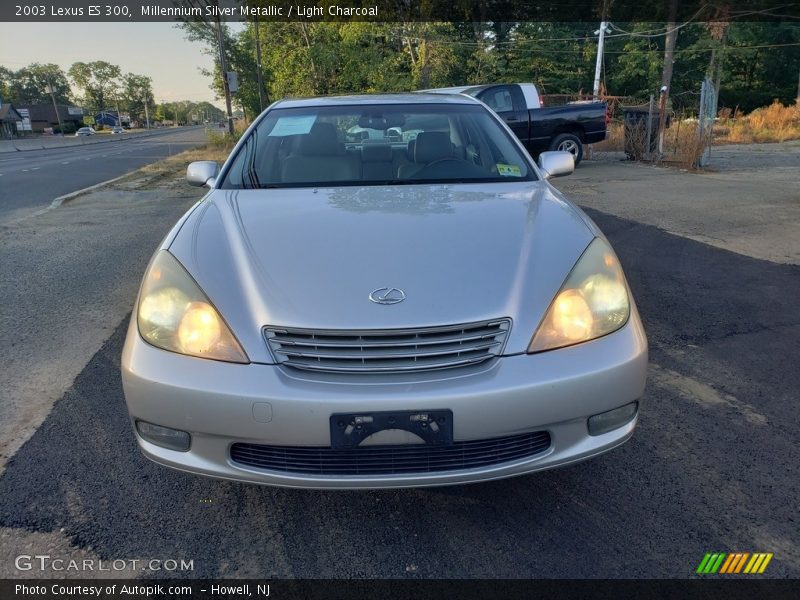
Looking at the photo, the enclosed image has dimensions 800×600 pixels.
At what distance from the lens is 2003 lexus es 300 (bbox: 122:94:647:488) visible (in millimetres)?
1759

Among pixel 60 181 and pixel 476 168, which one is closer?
pixel 476 168

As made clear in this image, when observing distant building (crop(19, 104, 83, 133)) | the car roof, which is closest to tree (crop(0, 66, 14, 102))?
distant building (crop(19, 104, 83, 133))

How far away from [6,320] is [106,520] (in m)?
2.90

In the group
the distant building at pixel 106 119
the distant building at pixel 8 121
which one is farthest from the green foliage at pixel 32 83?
the distant building at pixel 8 121

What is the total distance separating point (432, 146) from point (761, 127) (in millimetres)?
28404

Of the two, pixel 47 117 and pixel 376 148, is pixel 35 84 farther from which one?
pixel 376 148

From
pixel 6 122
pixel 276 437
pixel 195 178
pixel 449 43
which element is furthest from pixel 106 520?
pixel 6 122

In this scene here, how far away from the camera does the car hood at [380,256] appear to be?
188cm

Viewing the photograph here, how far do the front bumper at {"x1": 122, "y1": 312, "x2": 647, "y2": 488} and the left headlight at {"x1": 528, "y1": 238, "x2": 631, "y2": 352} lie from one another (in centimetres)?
4

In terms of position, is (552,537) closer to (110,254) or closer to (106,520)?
(106,520)

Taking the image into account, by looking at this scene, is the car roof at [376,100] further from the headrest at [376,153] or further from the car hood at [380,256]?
the car hood at [380,256]

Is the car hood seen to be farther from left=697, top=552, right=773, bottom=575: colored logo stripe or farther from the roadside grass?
the roadside grass

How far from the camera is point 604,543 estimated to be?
197 cm
